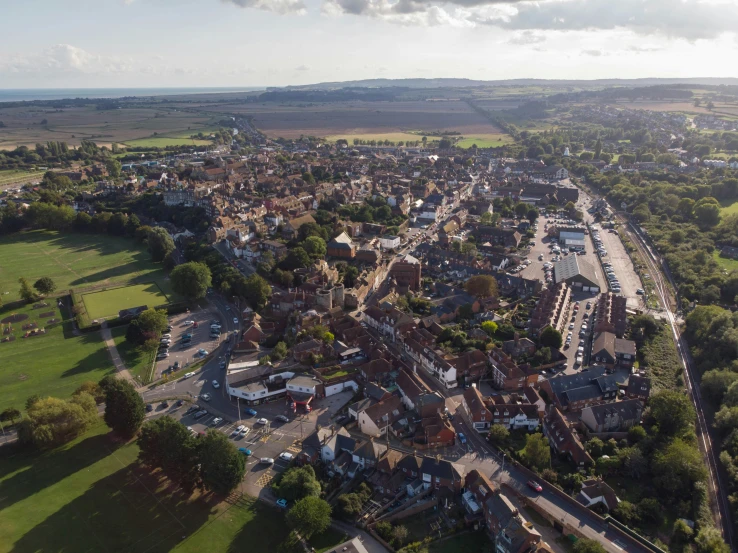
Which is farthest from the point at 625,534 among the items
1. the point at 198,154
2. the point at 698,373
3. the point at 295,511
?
the point at 198,154

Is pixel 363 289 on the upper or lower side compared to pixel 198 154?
lower

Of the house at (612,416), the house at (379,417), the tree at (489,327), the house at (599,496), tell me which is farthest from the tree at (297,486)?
the tree at (489,327)

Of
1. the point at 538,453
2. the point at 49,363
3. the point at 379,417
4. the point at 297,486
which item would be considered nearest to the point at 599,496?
the point at 538,453

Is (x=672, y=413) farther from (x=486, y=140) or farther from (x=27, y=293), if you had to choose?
(x=486, y=140)

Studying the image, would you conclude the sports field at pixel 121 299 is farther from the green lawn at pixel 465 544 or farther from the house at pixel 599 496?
the house at pixel 599 496

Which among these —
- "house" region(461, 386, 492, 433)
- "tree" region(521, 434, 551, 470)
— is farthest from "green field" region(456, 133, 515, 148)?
"tree" region(521, 434, 551, 470)

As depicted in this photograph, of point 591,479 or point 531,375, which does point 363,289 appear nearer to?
point 531,375
